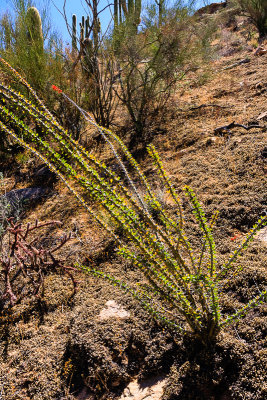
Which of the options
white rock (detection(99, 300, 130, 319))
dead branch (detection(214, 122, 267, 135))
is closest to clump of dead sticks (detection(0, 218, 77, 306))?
white rock (detection(99, 300, 130, 319))

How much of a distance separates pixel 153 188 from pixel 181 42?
11.4ft

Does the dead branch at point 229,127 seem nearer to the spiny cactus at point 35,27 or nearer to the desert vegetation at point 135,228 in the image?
the desert vegetation at point 135,228

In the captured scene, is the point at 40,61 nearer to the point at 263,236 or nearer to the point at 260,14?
the point at 263,236

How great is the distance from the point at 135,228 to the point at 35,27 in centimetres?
595

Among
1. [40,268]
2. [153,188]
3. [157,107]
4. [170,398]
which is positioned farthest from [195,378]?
[157,107]

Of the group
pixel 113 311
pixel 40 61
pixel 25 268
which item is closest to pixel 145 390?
pixel 113 311

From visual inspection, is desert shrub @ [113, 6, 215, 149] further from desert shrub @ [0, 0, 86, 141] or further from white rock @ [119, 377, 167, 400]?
white rock @ [119, 377, 167, 400]

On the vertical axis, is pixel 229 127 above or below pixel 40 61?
below

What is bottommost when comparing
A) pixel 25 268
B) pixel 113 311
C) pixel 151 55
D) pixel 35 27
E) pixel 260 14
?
pixel 113 311

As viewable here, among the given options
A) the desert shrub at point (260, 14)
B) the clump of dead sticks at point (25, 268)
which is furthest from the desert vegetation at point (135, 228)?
the desert shrub at point (260, 14)

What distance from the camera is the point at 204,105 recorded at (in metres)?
5.68

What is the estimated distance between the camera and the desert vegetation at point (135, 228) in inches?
68.1

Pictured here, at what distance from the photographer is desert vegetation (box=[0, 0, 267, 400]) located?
1730 millimetres

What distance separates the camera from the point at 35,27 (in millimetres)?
5961
